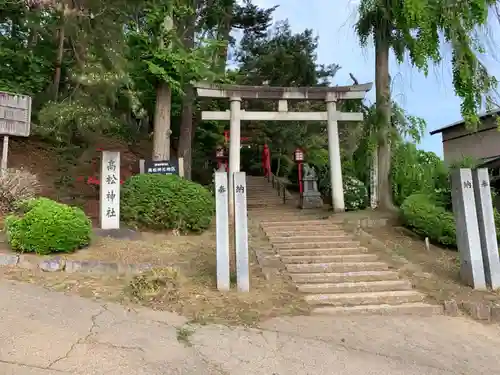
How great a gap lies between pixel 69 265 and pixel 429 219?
25.1 ft

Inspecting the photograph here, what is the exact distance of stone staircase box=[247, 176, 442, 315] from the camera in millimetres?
6211

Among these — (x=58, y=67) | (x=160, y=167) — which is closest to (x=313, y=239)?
(x=160, y=167)

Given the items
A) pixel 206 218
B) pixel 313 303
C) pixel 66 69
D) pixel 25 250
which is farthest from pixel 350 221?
pixel 66 69

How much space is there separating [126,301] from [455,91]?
9.02 meters

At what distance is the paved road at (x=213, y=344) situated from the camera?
402 cm

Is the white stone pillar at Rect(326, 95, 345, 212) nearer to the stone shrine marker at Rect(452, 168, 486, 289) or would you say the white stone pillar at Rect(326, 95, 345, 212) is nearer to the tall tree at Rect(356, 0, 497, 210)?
the tall tree at Rect(356, 0, 497, 210)

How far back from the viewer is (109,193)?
9.03 m

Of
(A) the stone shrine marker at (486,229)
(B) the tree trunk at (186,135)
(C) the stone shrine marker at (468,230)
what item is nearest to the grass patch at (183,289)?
Answer: (C) the stone shrine marker at (468,230)

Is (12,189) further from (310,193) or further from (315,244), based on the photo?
(310,193)

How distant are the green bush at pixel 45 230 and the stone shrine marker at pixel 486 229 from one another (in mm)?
6798

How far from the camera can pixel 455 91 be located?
1039 centimetres

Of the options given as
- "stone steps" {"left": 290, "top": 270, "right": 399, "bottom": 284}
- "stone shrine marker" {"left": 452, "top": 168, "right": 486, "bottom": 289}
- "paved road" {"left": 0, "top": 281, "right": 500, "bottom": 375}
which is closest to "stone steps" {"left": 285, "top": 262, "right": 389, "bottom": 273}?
"stone steps" {"left": 290, "top": 270, "right": 399, "bottom": 284}

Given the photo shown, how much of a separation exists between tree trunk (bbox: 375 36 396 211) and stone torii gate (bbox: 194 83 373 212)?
50 centimetres

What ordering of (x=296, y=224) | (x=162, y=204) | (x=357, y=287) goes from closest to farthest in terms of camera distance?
(x=357, y=287) → (x=162, y=204) → (x=296, y=224)
